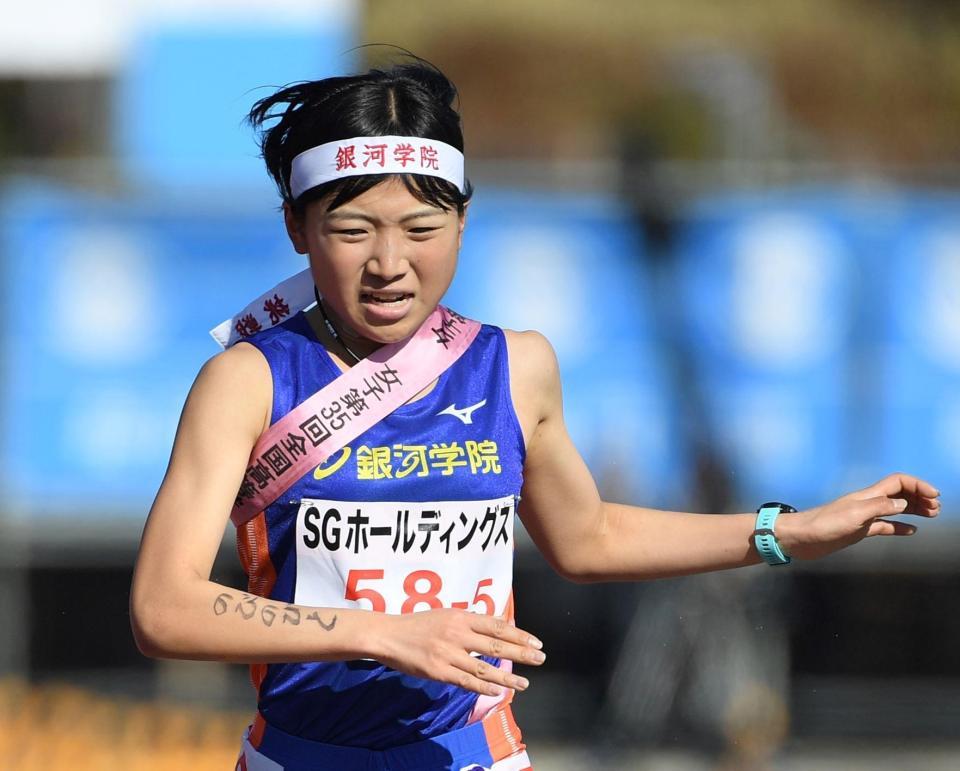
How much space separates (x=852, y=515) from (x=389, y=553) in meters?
→ 0.94

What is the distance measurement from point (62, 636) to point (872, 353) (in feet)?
16.3

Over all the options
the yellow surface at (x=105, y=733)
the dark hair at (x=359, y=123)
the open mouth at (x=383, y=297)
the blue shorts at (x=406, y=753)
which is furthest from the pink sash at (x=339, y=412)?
the yellow surface at (x=105, y=733)

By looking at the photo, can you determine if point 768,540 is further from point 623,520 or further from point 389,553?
point 389,553

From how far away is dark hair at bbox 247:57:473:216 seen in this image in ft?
9.63

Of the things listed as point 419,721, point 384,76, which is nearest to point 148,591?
point 419,721

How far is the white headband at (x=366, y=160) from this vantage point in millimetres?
2906

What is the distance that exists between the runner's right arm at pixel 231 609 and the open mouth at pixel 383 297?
0.72 feet

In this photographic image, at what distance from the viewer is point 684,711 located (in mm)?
8211

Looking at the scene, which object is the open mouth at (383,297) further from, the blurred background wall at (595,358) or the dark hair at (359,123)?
the blurred background wall at (595,358)

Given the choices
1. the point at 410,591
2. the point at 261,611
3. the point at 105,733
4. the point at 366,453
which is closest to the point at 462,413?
the point at 366,453

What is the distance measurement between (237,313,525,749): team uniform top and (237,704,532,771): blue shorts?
0.06ft

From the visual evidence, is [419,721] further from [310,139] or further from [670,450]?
[670,450]

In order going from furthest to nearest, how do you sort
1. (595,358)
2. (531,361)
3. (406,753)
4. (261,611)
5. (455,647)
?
(595,358) → (531,361) → (406,753) → (261,611) → (455,647)

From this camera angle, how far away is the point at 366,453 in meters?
2.91
